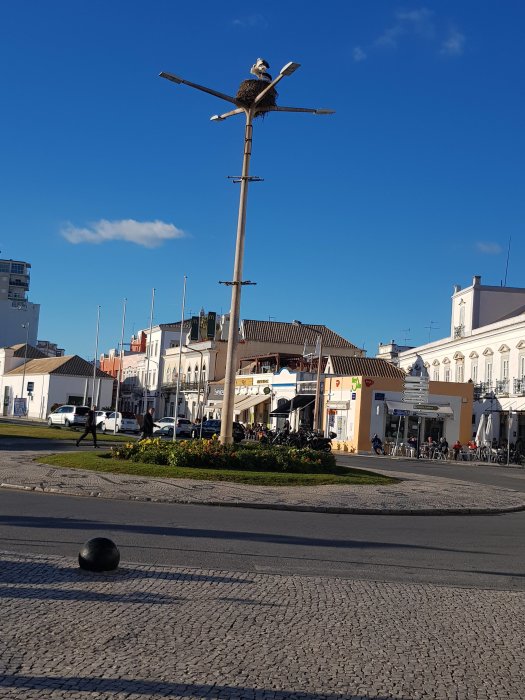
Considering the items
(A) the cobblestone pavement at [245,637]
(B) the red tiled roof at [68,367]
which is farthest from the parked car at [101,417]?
(A) the cobblestone pavement at [245,637]

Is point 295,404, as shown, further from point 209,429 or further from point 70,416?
point 70,416

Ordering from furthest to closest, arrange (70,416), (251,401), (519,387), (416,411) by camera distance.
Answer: (251,401) → (70,416) → (519,387) → (416,411)

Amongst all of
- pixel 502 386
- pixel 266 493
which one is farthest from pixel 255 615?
pixel 502 386

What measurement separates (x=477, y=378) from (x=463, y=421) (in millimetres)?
6505

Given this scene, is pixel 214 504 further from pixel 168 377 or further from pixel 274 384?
pixel 168 377

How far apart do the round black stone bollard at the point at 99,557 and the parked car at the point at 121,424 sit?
52067mm

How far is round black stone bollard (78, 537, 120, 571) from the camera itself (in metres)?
8.88

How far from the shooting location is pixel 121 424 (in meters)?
61.2

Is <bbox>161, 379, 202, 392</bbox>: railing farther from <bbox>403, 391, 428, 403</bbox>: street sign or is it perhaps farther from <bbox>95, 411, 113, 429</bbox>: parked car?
<bbox>403, 391, 428, 403</bbox>: street sign

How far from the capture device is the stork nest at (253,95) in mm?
23047

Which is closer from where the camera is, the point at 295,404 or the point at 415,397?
the point at 415,397

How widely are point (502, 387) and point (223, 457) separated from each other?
3546 cm

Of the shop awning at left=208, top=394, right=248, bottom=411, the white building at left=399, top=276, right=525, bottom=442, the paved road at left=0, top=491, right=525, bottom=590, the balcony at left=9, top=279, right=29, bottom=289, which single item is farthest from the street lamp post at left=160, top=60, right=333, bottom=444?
the balcony at left=9, top=279, right=29, bottom=289

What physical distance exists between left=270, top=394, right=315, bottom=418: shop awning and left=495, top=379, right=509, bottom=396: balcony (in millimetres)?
13786
